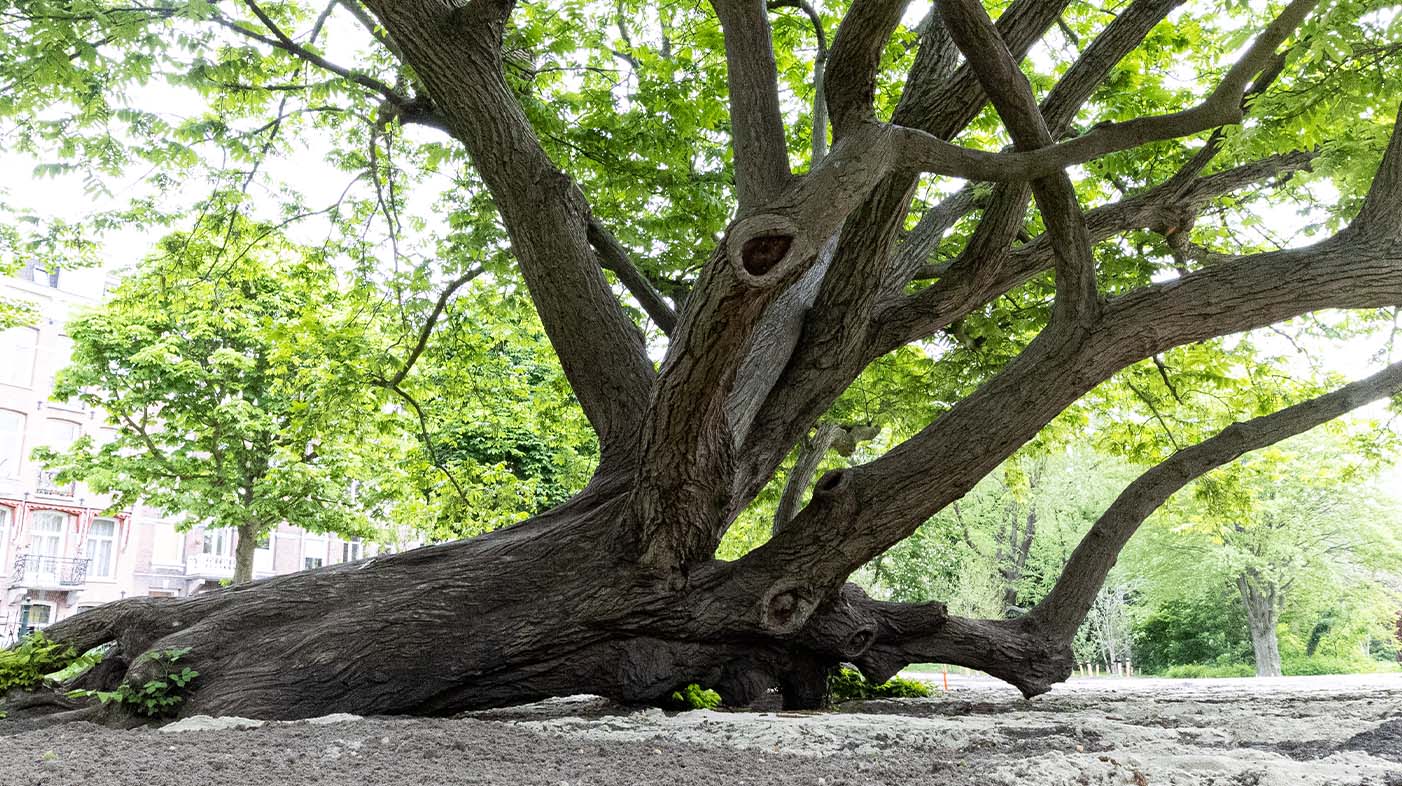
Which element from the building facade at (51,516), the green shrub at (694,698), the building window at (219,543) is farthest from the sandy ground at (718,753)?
the building window at (219,543)

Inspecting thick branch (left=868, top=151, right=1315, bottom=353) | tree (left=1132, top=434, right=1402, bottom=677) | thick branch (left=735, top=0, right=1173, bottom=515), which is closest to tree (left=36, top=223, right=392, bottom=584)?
thick branch (left=735, top=0, right=1173, bottom=515)

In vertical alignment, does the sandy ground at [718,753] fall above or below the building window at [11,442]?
below

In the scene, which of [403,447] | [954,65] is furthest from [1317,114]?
[403,447]

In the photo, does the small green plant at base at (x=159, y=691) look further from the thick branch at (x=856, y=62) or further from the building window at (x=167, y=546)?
the building window at (x=167, y=546)

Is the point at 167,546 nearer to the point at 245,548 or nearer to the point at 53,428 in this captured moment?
the point at 53,428

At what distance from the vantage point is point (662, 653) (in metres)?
5.07

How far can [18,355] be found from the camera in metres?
24.4

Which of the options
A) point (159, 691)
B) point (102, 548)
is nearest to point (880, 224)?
point (159, 691)

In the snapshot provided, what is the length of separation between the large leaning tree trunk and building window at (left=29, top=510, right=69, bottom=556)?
25278 millimetres

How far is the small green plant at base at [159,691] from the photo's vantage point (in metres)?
4.39

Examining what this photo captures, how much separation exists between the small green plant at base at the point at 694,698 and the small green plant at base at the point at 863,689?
1.48 m

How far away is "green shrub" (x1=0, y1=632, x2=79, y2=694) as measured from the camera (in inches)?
188

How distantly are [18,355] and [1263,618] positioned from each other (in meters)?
32.8

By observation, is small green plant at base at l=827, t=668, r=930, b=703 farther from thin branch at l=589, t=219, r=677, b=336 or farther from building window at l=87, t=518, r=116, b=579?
building window at l=87, t=518, r=116, b=579
